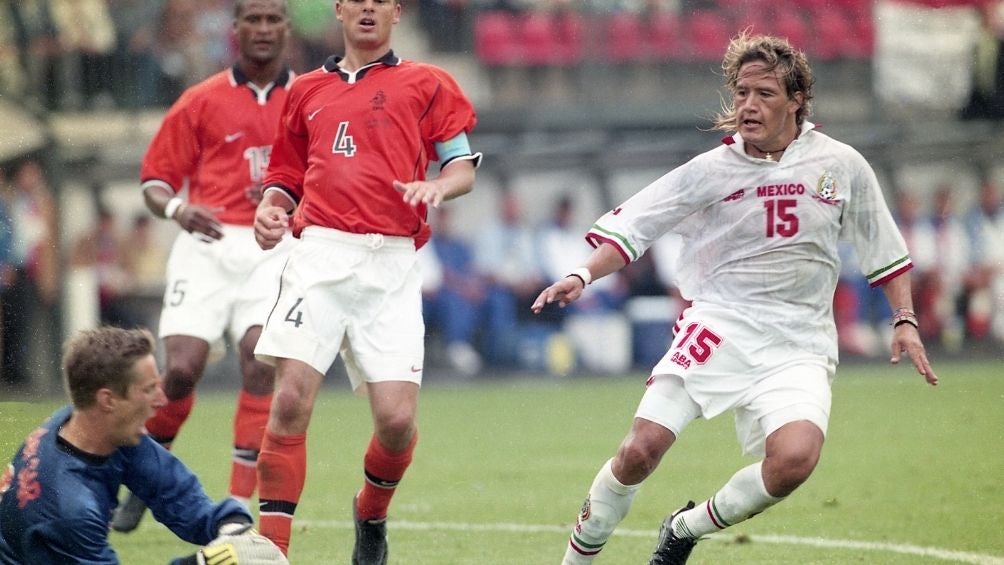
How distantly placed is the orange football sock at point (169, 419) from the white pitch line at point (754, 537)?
833 millimetres

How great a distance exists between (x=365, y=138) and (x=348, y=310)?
71cm

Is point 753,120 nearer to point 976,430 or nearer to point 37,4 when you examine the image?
point 976,430

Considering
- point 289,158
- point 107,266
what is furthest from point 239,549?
point 107,266

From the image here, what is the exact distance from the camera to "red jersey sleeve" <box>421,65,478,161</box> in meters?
6.41

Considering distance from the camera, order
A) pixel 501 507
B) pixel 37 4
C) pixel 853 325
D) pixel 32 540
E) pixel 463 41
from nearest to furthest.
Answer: pixel 32 540 < pixel 501 507 < pixel 37 4 < pixel 853 325 < pixel 463 41

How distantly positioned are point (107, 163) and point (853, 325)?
375 inches

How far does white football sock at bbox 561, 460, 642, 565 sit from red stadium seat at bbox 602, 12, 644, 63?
16470 millimetres

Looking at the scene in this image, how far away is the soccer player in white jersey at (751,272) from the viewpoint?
5875 mm

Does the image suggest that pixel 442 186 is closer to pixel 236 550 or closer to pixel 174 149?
→ pixel 236 550

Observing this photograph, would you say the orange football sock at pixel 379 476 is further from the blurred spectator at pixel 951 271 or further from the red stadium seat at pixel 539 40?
the red stadium seat at pixel 539 40

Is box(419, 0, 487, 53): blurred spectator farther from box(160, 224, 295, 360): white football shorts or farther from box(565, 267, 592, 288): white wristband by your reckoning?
box(565, 267, 592, 288): white wristband

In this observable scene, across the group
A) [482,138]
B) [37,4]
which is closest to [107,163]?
[37,4]

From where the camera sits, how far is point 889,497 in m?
8.81

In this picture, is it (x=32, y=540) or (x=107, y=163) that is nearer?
(x=32, y=540)
